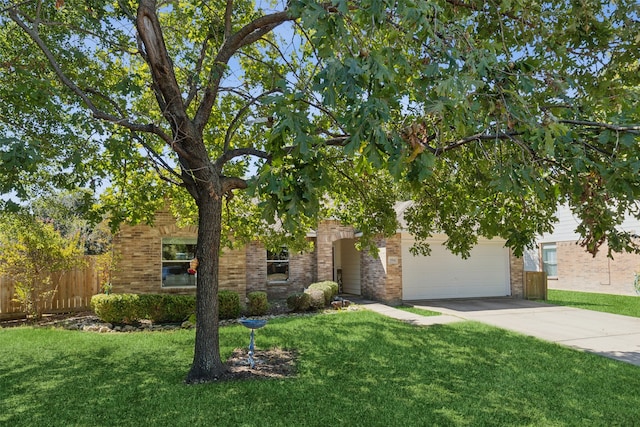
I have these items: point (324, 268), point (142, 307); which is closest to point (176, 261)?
point (142, 307)

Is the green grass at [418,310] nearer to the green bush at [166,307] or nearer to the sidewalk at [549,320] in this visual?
the sidewalk at [549,320]

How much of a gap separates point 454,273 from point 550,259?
31.0 ft

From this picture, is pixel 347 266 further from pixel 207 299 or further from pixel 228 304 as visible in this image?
pixel 207 299

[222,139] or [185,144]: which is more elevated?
[222,139]

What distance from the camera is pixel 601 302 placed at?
16.1 m

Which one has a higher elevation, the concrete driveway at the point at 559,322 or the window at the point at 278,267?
the window at the point at 278,267

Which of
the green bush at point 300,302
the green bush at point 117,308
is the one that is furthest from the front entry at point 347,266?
the green bush at point 117,308

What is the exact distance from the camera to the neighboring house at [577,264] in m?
18.7

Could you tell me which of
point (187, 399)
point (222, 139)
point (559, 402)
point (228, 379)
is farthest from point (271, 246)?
point (559, 402)

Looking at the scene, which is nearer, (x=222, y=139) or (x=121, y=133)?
(x=121, y=133)

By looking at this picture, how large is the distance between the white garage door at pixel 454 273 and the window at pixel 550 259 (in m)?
7.08

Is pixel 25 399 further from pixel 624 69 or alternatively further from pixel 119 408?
pixel 624 69

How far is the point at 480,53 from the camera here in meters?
3.52

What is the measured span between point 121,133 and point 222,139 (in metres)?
2.75
